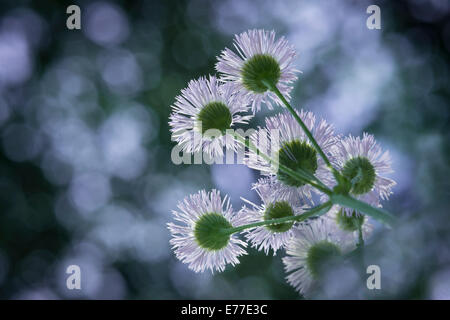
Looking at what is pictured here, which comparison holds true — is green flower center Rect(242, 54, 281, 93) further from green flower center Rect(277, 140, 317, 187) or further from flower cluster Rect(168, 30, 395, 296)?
green flower center Rect(277, 140, 317, 187)

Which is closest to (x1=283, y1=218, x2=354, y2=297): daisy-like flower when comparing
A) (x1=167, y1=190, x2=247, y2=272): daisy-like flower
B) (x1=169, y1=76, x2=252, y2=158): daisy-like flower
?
(x1=167, y1=190, x2=247, y2=272): daisy-like flower

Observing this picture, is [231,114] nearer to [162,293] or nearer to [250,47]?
[250,47]

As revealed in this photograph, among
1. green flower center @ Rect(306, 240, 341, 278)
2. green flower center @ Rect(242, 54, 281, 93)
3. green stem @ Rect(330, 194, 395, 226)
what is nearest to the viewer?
green stem @ Rect(330, 194, 395, 226)

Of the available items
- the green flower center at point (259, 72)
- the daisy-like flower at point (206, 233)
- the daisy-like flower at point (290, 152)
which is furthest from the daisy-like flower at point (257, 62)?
the daisy-like flower at point (206, 233)

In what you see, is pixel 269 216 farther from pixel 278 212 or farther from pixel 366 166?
pixel 366 166

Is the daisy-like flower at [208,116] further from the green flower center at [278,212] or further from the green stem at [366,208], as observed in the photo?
the green stem at [366,208]

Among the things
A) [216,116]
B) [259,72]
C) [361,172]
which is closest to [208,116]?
[216,116]
